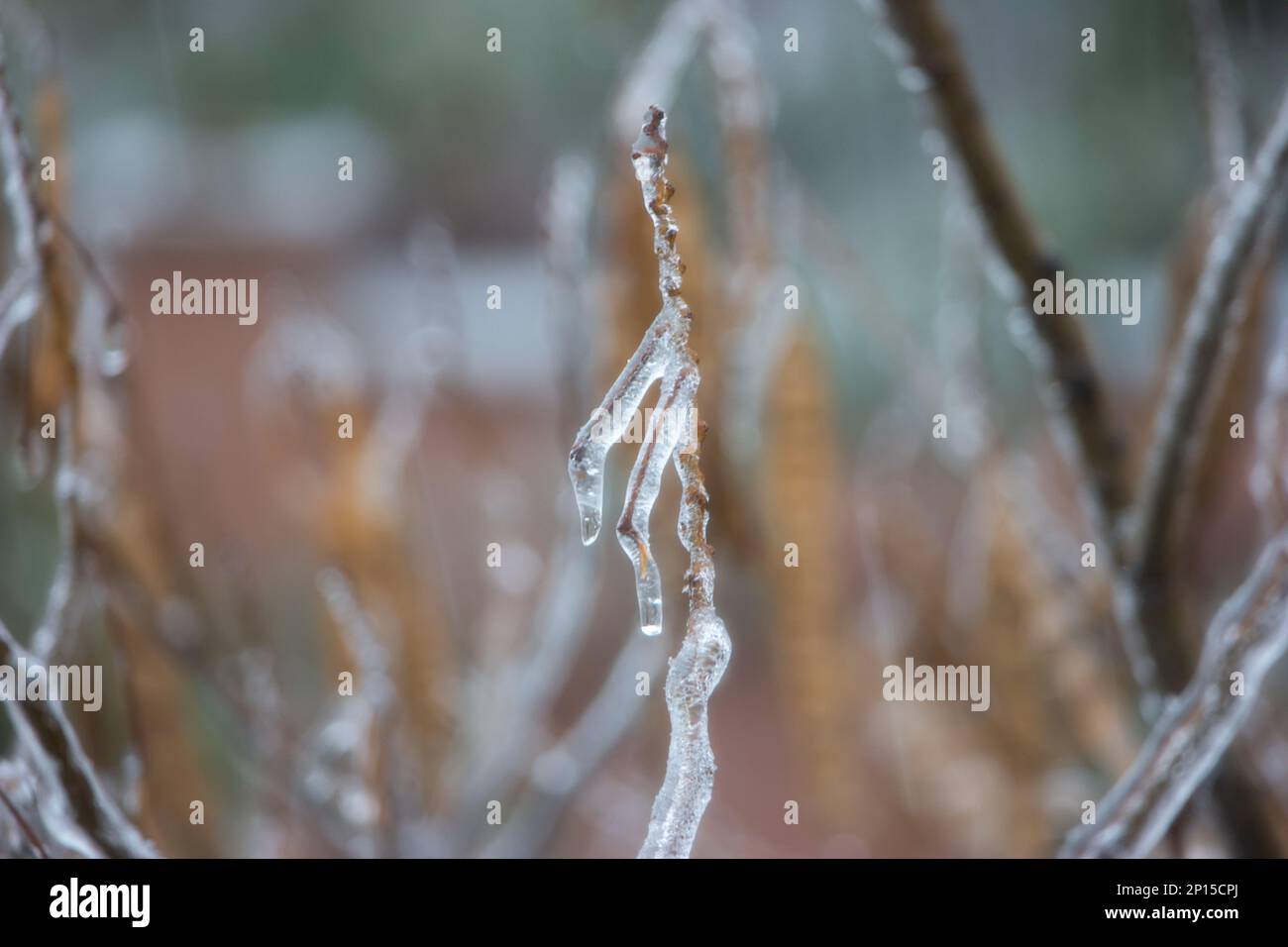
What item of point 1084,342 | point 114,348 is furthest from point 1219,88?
point 114,348

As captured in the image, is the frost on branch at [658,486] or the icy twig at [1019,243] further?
the icy twig at [1019,243]

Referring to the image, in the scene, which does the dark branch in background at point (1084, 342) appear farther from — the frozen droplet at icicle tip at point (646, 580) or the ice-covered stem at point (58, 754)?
the ice-covered stem at point (58, 754)

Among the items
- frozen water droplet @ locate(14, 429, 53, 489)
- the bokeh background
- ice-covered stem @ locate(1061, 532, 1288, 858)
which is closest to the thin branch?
the bokeh background

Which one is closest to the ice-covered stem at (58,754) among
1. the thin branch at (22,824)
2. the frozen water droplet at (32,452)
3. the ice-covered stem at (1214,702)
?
the thin branch at (22,824)

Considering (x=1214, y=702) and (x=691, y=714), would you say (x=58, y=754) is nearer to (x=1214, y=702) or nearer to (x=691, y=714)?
(x=691, y=714)

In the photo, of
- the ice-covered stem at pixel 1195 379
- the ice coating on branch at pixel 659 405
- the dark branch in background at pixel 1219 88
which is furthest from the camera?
the dark branch in background at pixel 1219 88

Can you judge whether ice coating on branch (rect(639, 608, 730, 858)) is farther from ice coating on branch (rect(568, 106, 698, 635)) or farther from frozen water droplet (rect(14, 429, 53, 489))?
frozen water droplet (rect(14, 429, 53, 489))
